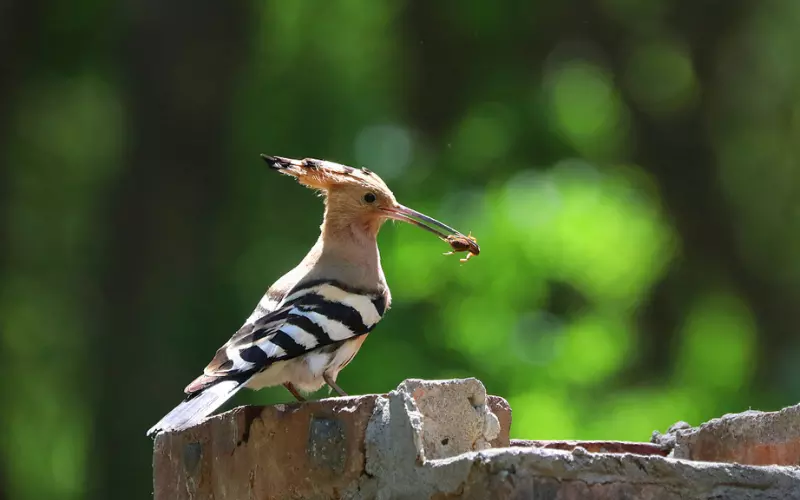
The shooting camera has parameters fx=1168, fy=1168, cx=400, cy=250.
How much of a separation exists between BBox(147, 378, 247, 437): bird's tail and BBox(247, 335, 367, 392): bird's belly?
22 cm

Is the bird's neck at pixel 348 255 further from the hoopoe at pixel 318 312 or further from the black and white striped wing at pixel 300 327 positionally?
the black and white striped wing at pixel 300 327

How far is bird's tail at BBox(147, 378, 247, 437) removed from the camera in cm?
246

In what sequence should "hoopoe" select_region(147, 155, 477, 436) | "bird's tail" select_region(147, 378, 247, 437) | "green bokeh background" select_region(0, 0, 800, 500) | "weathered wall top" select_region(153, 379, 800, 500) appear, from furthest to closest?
1. "green bokeh background" select_region(0, 0, 800, 500)
2. "hoopoe" select_region(147, 155, 477, 436)
3. "bird's tail" select_region(147, 378, 247, 437)
4. "weathered wall top" select_region(153, 379, 800, 500)

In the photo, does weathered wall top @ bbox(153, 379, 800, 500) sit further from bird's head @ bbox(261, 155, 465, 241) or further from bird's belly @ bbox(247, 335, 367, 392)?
bird's head @ bbox(261, 155, 465, 241)

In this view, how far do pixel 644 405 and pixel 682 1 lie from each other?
3.71m

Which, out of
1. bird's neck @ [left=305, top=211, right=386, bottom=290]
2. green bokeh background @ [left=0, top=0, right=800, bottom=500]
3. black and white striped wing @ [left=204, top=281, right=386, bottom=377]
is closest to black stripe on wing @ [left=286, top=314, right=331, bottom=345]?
black and white striped wing @ [left=204, top=281, right=386, bottom=377]

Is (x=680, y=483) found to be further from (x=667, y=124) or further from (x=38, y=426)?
(x=38, y=426)

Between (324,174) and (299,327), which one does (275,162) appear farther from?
(299,327)

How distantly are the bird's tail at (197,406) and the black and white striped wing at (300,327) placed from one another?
53mm

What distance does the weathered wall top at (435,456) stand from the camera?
5.91ft

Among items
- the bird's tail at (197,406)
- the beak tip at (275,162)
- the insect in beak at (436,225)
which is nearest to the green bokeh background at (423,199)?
the insect in beak at (436,225)

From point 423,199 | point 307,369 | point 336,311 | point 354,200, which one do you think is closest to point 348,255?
point 354,200

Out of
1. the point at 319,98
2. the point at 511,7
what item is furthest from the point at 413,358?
the point at 511,7

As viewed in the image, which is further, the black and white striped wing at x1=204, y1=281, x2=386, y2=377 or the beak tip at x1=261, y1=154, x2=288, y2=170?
the beak tip at x1=261, y1=154, x2=288, y2=170
